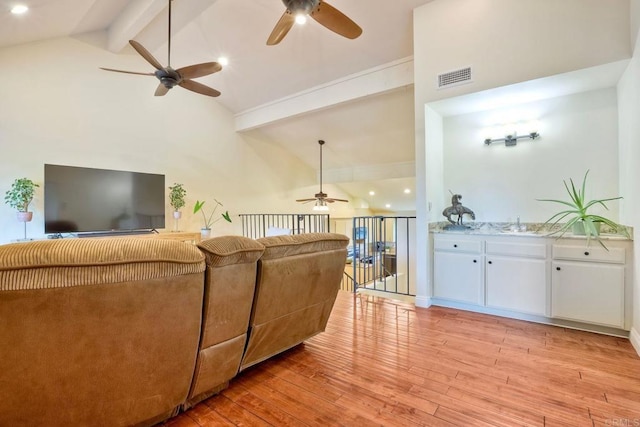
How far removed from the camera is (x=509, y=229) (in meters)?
3.42

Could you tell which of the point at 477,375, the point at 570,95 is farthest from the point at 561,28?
the point at 477,375

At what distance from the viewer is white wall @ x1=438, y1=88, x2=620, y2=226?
2992 millimetres

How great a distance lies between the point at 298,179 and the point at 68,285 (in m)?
6.96

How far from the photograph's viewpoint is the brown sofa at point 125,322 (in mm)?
1033

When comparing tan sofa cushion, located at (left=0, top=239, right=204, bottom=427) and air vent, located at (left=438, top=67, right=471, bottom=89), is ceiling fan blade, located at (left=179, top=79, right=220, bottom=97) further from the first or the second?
tan sofa cushion, located at (left=0, top=239, right=204, bottom=427)

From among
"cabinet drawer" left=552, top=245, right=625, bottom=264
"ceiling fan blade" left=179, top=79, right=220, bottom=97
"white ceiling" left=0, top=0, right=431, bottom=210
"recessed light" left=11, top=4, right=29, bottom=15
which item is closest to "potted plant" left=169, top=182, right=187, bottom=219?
"white ceiling" left=0, top=0, right=431, bottom=210

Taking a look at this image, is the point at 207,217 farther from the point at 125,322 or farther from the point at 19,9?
the point at 125,322

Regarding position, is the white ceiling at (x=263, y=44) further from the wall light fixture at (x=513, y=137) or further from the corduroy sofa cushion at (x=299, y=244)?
the corduroy sofa cushion at (x=299, y=244)

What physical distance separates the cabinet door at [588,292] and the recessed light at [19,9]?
5610mm

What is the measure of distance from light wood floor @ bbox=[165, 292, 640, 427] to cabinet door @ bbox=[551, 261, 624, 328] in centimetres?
16

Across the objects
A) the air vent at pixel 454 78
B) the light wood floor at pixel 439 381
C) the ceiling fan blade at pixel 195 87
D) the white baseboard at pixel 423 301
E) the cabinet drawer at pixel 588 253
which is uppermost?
the ceiling fan blade at pixel 195 87

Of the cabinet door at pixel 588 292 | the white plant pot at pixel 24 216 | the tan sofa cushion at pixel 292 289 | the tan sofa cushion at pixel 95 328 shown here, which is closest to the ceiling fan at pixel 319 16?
the tan sofa cushion at pixel 292 289

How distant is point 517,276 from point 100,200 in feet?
17.6

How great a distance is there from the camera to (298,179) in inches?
312
